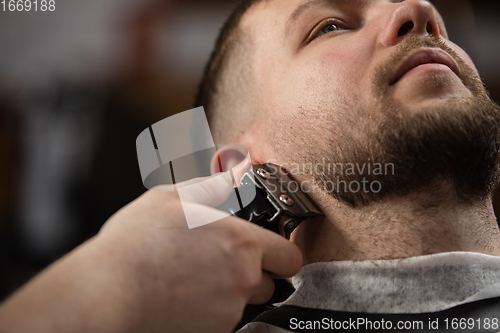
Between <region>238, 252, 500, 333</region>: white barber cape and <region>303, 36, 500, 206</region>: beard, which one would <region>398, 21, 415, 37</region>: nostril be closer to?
<region>303, 36, 500, 206</region>: beard

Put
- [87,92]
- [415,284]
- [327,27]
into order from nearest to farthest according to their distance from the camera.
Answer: [415,284], [327,27], [87,92]

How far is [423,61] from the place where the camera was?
75 cm

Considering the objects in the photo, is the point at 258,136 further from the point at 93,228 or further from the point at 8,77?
the point at 8,77

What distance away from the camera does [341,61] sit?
2.61ft

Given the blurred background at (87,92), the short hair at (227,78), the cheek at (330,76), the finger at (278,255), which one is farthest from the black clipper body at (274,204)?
the blurred background at (87,92)

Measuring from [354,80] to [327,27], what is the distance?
0.79ft

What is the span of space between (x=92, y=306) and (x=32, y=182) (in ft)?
4.79

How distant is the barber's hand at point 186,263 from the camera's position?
520 mm

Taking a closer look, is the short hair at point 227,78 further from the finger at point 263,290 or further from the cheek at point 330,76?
the finger at point 263,290

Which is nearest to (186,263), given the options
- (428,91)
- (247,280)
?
(247,280)

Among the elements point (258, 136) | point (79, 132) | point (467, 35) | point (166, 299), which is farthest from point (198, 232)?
point (467, 35)

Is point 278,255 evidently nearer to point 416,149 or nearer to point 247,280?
point 247,280

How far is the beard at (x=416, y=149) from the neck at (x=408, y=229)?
21 mm

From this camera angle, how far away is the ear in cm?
100
